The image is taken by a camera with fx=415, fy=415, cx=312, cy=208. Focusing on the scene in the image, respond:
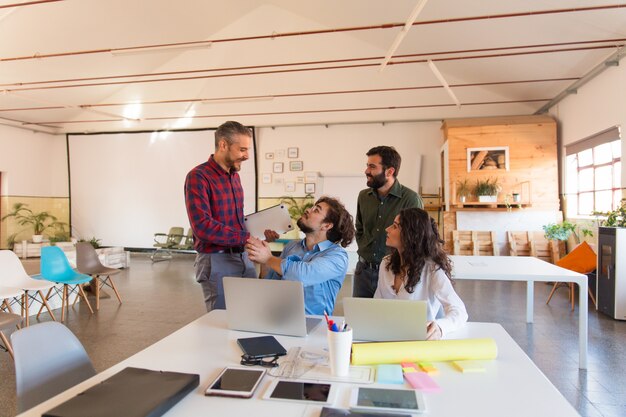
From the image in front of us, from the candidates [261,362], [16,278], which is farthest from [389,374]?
[16,278]

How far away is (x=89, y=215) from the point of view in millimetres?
12172

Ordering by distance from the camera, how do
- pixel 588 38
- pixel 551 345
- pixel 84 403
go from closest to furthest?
pixel 84 403, pixel 551 345, pixel 588 38

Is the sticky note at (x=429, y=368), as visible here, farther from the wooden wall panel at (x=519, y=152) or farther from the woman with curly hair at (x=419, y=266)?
the wooden wall panel at (x=519, y=152)

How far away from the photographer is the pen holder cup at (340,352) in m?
1.31

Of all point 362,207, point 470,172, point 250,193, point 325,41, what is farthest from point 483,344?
point 250,193

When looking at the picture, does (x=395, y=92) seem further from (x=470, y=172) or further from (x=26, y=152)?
(x=26, y=152)

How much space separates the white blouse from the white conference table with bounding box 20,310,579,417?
0.12 meters

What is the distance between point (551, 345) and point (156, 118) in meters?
10.3

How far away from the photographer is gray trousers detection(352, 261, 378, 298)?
10.2 ft

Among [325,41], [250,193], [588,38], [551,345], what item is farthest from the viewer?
[250,193]

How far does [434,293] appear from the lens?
204cm

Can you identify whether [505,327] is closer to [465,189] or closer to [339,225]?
[339,225]

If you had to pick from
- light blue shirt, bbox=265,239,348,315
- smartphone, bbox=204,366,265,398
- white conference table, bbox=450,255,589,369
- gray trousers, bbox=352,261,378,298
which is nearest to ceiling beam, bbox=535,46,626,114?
white conference table, bbox=450,255,589,369

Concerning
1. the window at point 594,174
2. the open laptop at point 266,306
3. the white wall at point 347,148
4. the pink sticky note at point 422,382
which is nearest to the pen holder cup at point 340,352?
the pink sticky note at point 422,382
